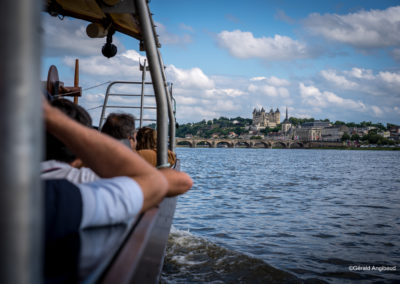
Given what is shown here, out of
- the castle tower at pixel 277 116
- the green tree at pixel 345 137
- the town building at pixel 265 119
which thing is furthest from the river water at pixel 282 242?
the castle tower at pixel 277 116

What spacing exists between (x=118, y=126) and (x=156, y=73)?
37.6 inches

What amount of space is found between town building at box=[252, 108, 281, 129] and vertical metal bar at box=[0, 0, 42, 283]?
181050 millimetres

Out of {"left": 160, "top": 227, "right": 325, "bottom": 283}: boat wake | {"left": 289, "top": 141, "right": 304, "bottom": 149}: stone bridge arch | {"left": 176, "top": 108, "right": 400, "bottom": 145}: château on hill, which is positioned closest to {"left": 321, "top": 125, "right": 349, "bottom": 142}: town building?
{"left": 176, "top": 108, "right": 400, "bottom": 145}: château on hill

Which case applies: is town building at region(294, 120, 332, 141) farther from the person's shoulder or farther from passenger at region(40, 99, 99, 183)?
passenger at region(40, 99, 99, 183)

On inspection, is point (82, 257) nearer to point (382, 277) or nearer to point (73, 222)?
point (73, 222)

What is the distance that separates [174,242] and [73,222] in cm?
496

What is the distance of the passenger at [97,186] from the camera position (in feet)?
3.41

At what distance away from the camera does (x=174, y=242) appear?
5879mm

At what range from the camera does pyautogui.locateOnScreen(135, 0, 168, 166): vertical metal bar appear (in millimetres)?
2166

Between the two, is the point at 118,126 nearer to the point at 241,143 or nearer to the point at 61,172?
the point at 61,172

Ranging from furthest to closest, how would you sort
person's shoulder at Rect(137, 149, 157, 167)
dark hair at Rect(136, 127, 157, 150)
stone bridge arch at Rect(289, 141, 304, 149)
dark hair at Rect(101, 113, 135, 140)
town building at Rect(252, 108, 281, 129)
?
1. town building at Rect(252, 108, 281, 129)
2. stone bridge arch at Rect(289, 141, 304, 149)
3. dark hair at Rect(136, 127, 157, 150)
4. person's shoulder at Rect(137, 149, 157, 167)
5. dark hair at Rect(101, 113, 135, 140)

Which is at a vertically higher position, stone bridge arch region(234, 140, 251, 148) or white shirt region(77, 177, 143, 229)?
white shirt region(77, 177, 143, 229)

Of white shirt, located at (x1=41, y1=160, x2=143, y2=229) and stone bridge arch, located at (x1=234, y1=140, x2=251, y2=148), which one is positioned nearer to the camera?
white shirt, located at (x1=41, y1=160, x2=143, y2=229)

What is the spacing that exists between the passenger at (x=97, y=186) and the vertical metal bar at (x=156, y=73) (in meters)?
0.90
